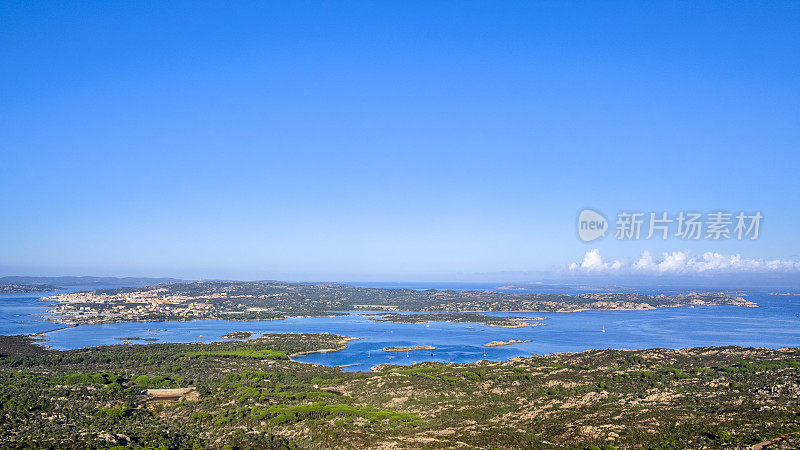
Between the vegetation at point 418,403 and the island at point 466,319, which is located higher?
the vegetation at point 418,403

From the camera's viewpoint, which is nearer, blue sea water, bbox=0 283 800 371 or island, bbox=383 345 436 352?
blue sea water, bbox=0 283 800 371

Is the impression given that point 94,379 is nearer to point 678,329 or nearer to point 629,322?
point 678,329

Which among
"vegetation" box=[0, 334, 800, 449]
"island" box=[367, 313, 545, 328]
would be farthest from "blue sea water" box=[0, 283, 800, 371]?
"vegetation" box=[0, 334, 800, 449]

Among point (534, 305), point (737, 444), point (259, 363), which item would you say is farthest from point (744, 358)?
point (534, 305)

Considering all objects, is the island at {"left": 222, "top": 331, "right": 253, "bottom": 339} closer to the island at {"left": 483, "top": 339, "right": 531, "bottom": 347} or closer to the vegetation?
the vegetation

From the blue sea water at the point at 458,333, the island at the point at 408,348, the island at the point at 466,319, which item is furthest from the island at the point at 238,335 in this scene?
the island at the point at 466,319

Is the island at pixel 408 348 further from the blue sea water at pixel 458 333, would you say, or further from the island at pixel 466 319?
the island at pixel 466 319
